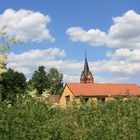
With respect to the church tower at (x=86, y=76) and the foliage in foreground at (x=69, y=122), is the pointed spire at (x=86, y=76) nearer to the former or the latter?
the church tower at (x=86, y=76)

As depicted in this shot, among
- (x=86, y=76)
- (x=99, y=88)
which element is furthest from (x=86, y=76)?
(x=99, y=88)

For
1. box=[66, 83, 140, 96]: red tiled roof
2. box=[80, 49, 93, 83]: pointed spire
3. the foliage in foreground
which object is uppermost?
box=[80, 49, 93, 83]: pointed spire

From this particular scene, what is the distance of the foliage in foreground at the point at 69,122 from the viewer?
10.2 meters

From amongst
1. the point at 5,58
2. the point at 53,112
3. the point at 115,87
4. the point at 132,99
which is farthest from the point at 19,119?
the point at 115,87

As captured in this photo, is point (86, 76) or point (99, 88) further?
point (86, 76)

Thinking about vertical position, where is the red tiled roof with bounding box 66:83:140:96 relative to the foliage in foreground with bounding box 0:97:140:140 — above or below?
above

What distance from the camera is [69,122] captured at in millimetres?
10922

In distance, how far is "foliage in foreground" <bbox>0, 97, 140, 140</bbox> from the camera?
10.2 metres

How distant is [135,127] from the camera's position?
10625 millimetres

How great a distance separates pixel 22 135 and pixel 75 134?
1.15m

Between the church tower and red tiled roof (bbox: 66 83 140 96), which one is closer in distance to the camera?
red tiled roof (bbox: 66 83 140 96)

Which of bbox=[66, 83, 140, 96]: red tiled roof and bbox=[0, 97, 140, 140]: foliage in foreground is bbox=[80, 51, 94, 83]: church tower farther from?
bbox=[0, 97, 140, 140]: foliage in foreground

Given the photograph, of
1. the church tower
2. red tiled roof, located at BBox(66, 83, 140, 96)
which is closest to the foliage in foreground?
red tiled roof, located at BBox(66, 83, 140, 96)

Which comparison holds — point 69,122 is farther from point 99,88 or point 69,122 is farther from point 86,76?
point 86,76
